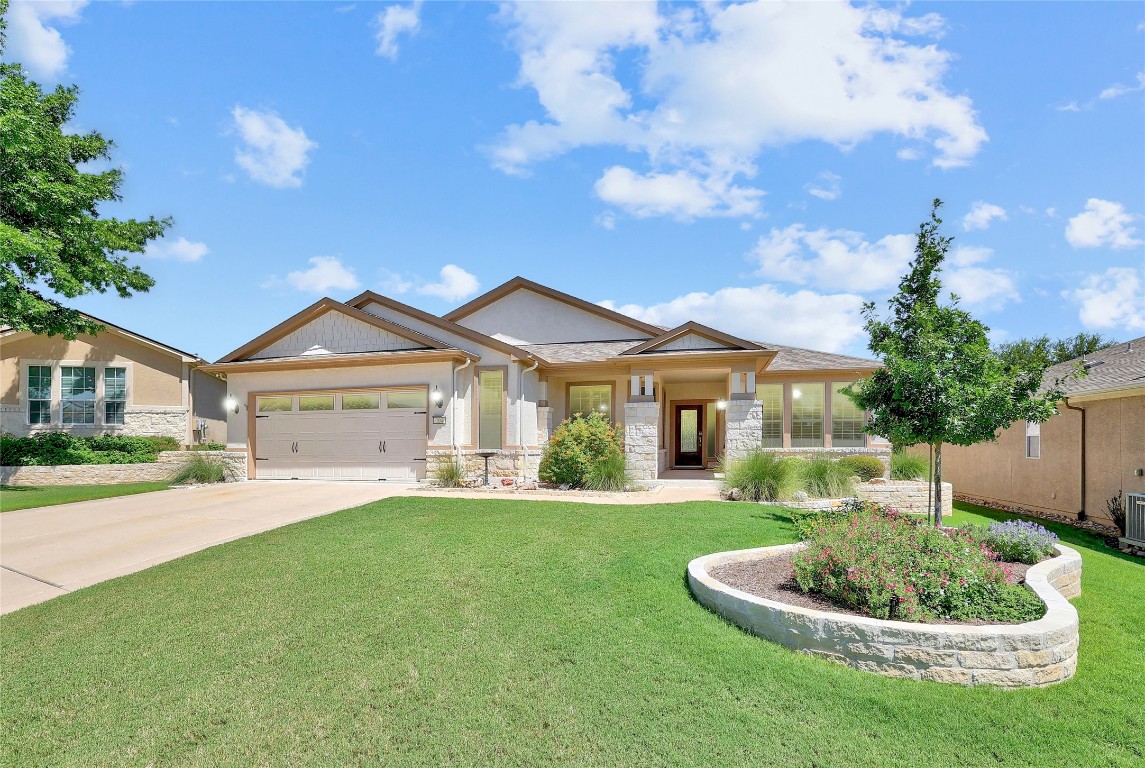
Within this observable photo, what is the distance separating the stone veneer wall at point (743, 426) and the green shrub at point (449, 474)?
6.82 meters

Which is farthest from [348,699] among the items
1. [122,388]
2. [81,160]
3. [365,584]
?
[81,160]

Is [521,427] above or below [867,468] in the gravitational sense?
above

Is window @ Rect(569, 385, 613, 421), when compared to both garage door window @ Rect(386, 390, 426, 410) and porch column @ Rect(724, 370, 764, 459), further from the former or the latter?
garage door window @ Rect(386, 390, 426, 410)

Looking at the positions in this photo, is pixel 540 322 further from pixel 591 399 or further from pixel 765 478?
pixel 765 478

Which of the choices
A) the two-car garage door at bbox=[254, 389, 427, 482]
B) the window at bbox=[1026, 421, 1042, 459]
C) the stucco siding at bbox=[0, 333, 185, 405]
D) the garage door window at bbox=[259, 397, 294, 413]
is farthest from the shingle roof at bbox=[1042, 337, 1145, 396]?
the stucco siding at bbox=[0, 333, 185, 405]

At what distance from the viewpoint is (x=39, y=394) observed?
60.3 ft

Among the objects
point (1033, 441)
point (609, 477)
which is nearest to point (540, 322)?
point (609, 477)

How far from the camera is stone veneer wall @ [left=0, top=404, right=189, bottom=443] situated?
17953 millimetres

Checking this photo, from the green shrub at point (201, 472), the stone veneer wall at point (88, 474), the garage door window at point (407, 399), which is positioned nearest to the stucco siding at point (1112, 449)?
the garage door window at point (407, 399)

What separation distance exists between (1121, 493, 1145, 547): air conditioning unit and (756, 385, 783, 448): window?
8887 mm

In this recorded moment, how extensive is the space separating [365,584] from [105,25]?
1298 cm

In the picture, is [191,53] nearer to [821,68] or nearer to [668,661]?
[821,68]

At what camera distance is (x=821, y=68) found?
9.64 meters

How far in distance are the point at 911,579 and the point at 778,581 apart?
1.25 meters
